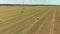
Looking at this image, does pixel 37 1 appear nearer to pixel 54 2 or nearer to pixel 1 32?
pixel 54 2

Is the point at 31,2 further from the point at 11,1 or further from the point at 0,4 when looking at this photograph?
the point at 0,4

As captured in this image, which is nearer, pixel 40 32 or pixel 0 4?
pixel 40 32

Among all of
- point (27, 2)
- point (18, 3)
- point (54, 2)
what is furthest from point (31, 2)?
point (54, 2)

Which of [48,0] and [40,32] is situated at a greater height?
[40,32]

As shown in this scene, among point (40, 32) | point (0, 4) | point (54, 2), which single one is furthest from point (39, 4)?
point (40, 32)

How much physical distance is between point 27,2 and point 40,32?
9.07 ft

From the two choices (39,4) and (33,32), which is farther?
(39,4)

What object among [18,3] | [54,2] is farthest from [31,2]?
[54,2]

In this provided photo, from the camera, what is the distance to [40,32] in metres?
0.74

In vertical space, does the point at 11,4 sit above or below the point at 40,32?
below

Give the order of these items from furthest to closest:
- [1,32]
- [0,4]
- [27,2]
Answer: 1. [27,2]
2. [0,4]
3. [1,32]

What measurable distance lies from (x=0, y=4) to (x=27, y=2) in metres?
0.62

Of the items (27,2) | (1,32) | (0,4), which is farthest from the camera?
(27,2)

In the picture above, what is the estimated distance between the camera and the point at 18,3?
3.40 metres
